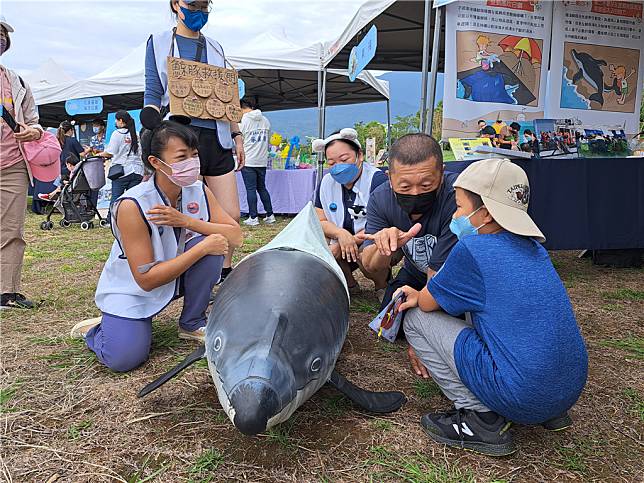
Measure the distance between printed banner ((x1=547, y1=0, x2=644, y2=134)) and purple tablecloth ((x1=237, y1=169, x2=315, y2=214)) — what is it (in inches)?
194

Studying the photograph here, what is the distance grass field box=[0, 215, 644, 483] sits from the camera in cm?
163

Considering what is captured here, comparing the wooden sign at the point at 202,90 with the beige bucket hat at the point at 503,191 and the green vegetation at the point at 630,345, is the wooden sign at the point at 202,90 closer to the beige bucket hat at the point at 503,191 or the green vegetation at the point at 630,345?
the beige bucket hat at the point at 503,191

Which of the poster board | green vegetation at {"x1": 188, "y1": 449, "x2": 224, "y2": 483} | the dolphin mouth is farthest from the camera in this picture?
the poster board

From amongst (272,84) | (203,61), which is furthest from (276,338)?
(272,84)

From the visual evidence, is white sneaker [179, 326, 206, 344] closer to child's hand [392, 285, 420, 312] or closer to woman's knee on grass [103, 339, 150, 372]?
woman's knee on grass [103, 339, 150, 372]

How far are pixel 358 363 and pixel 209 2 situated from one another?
2.37 meters

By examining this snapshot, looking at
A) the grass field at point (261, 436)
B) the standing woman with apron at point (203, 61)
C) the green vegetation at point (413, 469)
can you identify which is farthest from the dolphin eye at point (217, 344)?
the standing woman with apron at point (203, 61)

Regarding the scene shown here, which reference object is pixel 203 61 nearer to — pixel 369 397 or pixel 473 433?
pixel 369 397

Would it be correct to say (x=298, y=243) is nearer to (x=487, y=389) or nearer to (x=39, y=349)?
(x=487, y=389)

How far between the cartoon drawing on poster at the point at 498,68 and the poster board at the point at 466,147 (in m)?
0.40

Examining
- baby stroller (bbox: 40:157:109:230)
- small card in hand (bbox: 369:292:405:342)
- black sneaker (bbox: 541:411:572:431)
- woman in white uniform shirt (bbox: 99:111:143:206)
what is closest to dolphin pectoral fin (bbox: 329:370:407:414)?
small card in hand (bbox: 369:292:405:342)

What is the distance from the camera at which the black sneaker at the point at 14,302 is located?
321cm

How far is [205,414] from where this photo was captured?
196cm

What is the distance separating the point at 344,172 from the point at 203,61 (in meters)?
1.18
